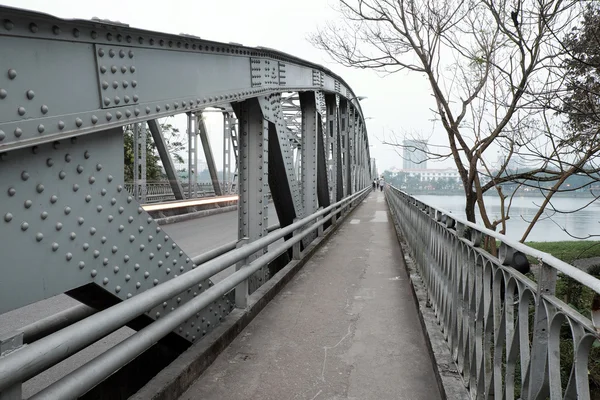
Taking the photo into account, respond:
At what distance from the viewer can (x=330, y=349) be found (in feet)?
14.1

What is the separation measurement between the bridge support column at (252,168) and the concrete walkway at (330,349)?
3.66ft

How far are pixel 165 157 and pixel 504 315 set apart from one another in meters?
21.2

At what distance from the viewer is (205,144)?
28.8 m

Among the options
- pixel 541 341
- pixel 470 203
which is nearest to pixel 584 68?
pixel 470 203

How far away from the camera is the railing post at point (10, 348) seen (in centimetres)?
168

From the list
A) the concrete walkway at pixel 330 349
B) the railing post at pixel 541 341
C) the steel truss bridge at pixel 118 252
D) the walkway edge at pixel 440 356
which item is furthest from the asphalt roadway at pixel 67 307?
the railing post at pixel 541 341

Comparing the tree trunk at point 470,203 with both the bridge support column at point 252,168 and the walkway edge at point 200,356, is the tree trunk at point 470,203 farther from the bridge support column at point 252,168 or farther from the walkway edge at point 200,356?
the bridge support column at point 252,168

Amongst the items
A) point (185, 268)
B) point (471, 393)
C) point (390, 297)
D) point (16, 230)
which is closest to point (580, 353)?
point (471, 393)

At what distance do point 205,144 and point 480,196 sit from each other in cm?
2166

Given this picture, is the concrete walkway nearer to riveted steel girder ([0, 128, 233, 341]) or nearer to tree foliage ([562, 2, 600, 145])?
riveted steel girder ([0, 128, 233, 341])

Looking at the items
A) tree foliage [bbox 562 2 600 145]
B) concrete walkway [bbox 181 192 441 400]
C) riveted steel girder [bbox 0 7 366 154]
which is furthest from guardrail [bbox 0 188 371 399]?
tree foliage [bbox 562 2 600 145]

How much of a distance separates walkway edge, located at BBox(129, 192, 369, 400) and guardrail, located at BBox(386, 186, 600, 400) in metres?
2.03

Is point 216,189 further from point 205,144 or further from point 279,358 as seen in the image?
point 279,358

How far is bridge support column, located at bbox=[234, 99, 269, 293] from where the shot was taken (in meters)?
5.42
